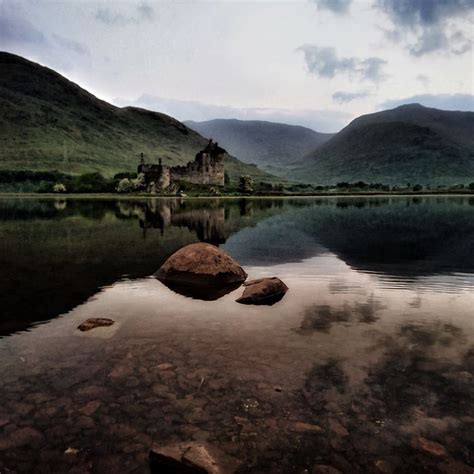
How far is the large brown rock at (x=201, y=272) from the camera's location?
51.3 feet

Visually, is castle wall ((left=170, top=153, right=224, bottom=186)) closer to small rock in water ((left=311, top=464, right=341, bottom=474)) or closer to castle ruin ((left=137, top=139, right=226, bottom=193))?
castle ruin ((left=137, top=139, right=226, bottom=193))

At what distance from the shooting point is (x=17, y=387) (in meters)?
7.69

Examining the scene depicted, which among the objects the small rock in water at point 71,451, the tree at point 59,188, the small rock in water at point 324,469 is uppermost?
the small rock in water at point 324,469

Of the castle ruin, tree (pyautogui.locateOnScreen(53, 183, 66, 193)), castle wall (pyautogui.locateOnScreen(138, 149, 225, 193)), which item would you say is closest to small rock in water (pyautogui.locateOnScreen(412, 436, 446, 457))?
the castle ruin

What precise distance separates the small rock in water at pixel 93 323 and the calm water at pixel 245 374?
11.1 inches

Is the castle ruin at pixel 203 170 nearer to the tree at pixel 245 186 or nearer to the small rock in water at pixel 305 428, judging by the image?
the tree at pixel 245 186

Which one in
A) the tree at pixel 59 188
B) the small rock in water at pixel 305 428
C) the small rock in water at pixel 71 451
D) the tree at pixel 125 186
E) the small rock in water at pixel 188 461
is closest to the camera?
the small rock in water at pixel 188 461

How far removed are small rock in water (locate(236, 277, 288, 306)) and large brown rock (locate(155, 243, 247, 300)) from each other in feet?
4.60

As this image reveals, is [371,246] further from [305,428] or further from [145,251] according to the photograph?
[305,428]

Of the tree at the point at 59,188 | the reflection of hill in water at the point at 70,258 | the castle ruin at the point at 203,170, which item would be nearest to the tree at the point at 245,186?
the castle ruin at the point at 203,170

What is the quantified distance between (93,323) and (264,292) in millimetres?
5226

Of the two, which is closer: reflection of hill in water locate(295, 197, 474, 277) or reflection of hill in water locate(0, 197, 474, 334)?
reflection of hill in water locate(0, 197, 474, 334)

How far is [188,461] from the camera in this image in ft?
18.3

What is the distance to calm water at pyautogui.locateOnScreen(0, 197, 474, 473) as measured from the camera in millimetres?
6098
